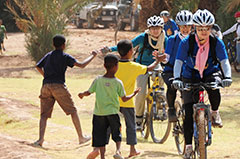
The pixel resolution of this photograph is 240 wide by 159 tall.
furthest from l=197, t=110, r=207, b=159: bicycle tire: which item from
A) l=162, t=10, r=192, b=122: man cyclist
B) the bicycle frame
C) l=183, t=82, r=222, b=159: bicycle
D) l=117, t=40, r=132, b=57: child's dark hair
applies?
the bicycle frame

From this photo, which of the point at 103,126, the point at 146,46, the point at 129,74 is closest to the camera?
the point at 103,126

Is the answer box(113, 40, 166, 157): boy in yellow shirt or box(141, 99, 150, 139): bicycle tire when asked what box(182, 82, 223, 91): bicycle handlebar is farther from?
box(141, 99, 150, 139): bicycle tire

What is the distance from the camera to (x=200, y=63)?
682cm

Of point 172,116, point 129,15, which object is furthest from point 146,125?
point 129,15

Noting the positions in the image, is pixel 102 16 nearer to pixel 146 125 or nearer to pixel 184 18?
pixel 146 125

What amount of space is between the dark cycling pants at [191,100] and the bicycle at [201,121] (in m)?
0.09

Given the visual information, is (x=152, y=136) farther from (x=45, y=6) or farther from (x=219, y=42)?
(x=45, y=6)

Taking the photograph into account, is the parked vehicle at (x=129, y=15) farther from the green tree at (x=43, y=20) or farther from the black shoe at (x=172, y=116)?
the black shoe at (x=172, y=116)

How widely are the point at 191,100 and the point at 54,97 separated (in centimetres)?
257

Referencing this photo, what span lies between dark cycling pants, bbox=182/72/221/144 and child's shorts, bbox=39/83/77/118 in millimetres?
2323

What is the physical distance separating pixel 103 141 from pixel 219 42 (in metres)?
1.75

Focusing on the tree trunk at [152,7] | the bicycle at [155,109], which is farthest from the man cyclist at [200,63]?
the tree trunk at [152,7]

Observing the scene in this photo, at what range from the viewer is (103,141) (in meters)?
7.36

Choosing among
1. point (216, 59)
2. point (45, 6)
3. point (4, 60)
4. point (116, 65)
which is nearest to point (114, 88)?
point (116, 65)
